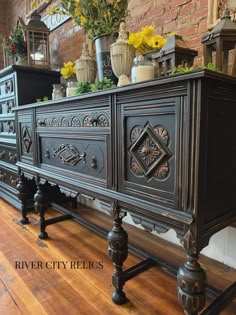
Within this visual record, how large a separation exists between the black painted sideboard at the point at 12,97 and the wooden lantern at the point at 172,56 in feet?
5.11

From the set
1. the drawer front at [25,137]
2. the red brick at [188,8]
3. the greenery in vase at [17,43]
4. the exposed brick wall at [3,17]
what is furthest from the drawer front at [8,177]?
the exposed brick wall at [3,17]

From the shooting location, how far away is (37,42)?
2480mm

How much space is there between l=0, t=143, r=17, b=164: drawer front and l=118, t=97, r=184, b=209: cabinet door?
170cm

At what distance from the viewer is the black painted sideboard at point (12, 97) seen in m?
2.32

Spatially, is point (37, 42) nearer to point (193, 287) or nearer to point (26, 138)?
point (26, 138)

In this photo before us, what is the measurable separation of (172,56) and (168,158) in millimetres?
492

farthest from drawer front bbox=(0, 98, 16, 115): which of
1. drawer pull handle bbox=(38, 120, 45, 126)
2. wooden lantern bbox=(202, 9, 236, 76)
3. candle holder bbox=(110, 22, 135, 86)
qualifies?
wooden lantern bbox=(202, 9, 236, 76)

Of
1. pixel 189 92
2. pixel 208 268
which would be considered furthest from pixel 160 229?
pixel 208 268

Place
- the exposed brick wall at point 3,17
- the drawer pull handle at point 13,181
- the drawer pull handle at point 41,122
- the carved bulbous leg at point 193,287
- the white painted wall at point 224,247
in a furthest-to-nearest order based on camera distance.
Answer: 1. the exposed brick wall at point 3,17
2. the drawer pull handle at point 13,181
3. the drawer pull handle at point 41,122
4. the white painted wall at point 224,247
5. the carved bulbous leg at point 193,287

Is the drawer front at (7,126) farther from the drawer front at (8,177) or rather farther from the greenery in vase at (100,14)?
the greenery in vase at (100,14)

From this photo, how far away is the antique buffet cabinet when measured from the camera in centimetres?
81

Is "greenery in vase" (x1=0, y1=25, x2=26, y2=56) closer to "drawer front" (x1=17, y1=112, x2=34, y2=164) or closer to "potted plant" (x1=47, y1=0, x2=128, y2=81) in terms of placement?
"drawer front" (x1=17, y1=112, x2=34, y2=164)

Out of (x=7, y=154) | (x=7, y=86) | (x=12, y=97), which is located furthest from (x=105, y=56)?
(x=7, y=154)

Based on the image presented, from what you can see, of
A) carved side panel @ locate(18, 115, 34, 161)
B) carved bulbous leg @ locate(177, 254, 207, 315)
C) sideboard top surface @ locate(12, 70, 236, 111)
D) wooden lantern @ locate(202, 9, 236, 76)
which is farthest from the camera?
carved side panel @ locate(18, 115, 34, 161)
